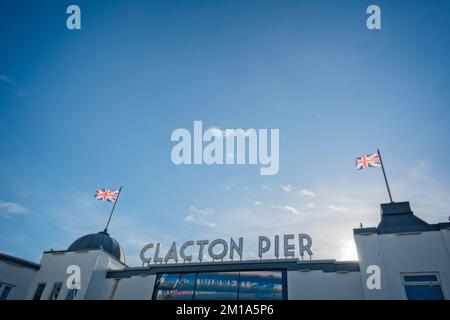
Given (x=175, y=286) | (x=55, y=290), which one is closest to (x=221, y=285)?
(x=175, y=286)

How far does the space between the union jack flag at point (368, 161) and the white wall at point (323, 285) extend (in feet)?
29.3

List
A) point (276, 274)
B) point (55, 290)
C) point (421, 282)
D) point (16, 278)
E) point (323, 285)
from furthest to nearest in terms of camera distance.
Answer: point (16, 278)
point (55, 290)
point (276, 274)
point (323, 285)
point (421, 282)

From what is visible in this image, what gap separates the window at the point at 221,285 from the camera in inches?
775

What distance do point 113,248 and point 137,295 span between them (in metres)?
8.68

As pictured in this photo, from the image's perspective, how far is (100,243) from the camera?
28.5m

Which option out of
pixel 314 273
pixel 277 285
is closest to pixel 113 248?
pixel 277 285

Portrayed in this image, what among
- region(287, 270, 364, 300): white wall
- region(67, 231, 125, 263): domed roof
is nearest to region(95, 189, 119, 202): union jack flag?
region(67, 231, 125, 263): domed roof

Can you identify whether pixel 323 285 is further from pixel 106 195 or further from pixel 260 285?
pixel 106 195

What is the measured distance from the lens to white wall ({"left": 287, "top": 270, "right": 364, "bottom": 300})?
59.3ft

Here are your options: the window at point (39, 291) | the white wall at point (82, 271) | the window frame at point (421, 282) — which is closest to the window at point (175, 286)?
the white wall at point (82, 271)

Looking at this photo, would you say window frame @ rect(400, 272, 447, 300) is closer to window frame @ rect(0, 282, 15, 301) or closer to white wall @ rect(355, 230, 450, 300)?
white wall @ rect(355, 230, 450, 300)

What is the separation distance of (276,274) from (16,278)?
Answer: 77.8 ft

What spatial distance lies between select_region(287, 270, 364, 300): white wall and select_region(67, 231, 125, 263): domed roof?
18.7 m
